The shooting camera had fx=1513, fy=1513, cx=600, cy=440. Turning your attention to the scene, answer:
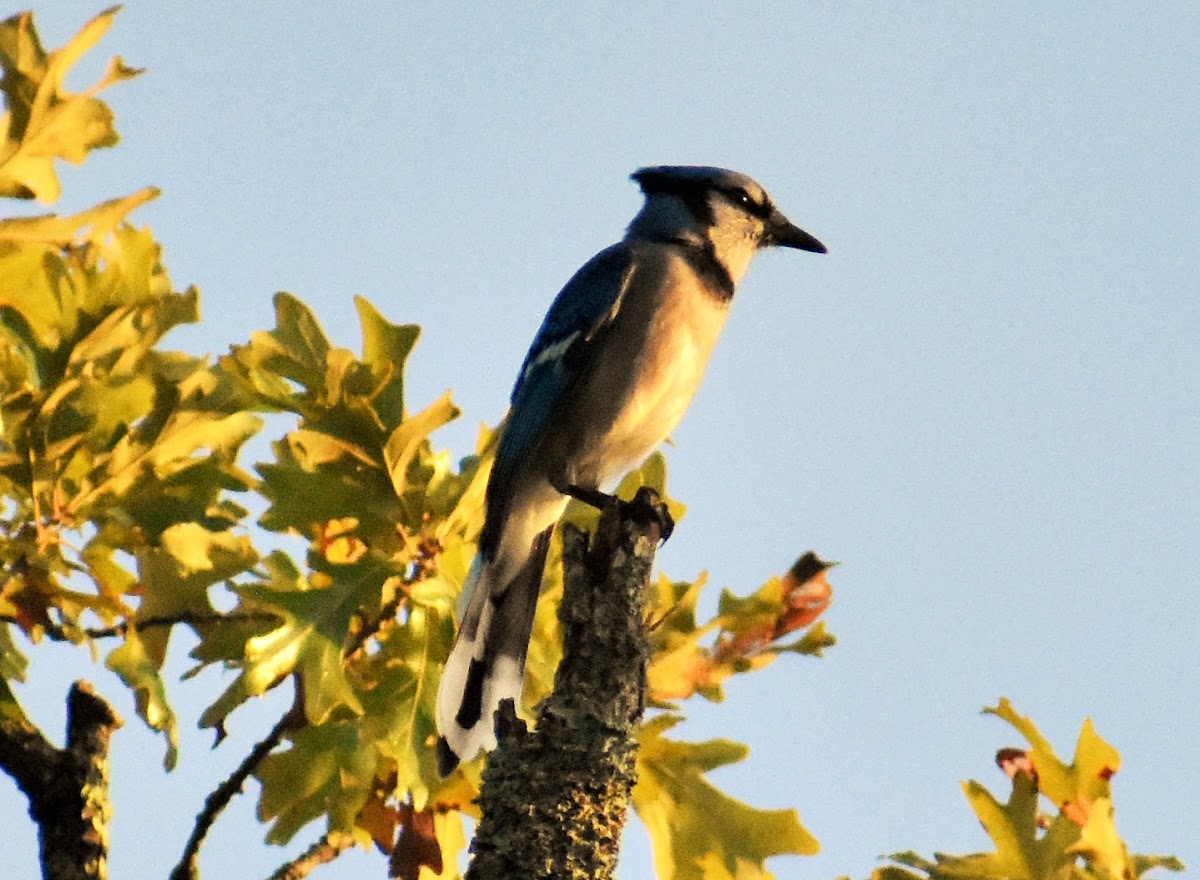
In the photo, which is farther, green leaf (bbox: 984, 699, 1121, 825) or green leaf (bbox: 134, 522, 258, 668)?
green leaf (bbox: 134, 522, 258, 668)

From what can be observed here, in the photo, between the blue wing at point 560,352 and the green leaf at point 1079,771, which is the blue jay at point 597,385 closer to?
the blue wing at point 560,352

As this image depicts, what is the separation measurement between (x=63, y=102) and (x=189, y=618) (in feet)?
3.35

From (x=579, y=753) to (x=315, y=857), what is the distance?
2.99ft

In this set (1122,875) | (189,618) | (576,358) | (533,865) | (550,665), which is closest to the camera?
(533,865)

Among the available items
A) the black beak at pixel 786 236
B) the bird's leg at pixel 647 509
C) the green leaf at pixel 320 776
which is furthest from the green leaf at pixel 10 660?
the black beak at pixel 786 236

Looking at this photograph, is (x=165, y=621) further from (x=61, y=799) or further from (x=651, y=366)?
(x=651, y=366)

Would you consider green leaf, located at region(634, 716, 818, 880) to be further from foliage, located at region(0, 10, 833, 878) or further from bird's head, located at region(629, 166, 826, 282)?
bird's head, located at region(629, 166, 826, 282)

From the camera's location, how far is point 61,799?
283 centimetres

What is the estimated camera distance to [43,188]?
278 cm

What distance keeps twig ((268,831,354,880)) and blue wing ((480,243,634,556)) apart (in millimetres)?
1346

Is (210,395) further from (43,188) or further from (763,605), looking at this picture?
(763,605)

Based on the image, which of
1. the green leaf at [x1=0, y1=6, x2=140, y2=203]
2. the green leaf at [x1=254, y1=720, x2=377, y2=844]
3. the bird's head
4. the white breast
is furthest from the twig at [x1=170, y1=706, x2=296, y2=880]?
the bird's head

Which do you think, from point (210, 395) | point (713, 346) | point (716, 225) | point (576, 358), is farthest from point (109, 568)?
point (716, 225)

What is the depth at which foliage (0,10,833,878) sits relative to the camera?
2.77m
